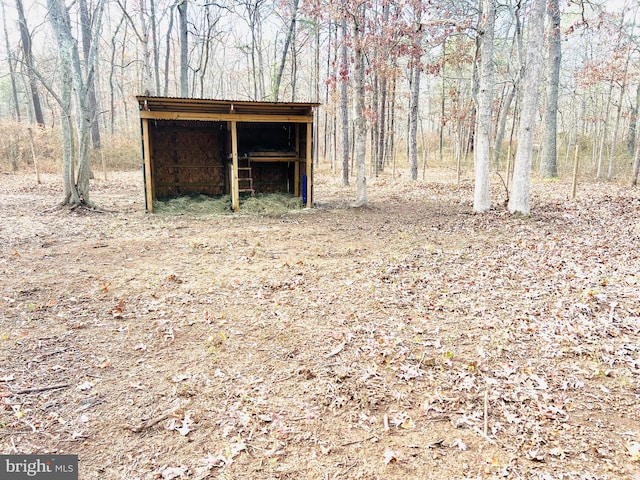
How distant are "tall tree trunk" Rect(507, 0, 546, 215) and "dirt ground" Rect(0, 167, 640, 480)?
6.39 feet

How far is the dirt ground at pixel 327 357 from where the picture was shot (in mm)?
2574

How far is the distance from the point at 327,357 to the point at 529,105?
7.80m

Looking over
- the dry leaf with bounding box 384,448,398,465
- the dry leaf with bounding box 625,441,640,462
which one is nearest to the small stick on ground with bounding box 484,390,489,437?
the dry leaf with bounding box 384,448,398,465

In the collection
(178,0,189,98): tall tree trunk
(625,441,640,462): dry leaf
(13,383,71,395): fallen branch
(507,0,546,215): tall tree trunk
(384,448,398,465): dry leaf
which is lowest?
(384,448,398,465): dry leaf

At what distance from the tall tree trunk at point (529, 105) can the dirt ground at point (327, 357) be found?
6.39ft

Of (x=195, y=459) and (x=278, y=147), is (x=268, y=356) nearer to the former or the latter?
(x=195, y=459)

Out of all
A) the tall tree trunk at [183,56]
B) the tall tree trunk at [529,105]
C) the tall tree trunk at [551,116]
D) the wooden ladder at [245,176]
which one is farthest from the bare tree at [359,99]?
the tall tree trunk at [183,56]

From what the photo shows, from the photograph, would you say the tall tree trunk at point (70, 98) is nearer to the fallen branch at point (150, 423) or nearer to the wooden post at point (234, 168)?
the wooden post at point (234, 168)

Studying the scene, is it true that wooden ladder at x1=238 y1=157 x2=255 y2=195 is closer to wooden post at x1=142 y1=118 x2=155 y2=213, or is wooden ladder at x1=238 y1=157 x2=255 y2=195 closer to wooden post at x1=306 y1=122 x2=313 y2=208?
wooden post at x1=306 y1=122 x2=313 y2=208

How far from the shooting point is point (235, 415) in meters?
2.93

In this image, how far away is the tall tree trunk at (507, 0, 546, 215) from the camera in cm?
860

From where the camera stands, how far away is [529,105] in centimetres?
880

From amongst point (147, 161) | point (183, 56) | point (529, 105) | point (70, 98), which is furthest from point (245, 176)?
point (183, 56)

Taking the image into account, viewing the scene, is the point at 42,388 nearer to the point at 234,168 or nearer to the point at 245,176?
the point at 234,168
